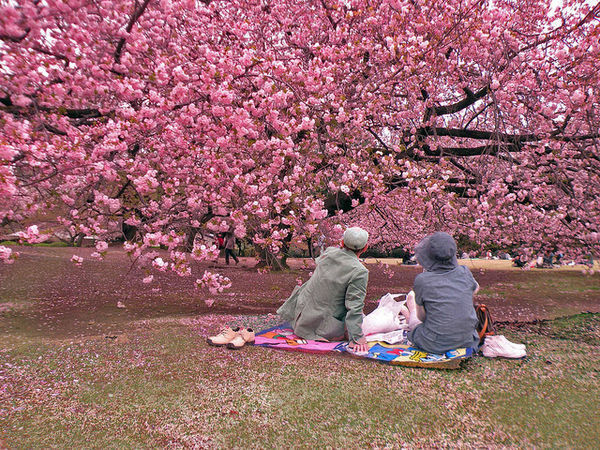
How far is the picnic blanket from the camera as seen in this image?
386 cm

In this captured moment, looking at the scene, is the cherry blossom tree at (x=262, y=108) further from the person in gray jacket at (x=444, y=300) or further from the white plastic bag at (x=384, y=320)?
the person in gray jacket at (x=444, y=300)

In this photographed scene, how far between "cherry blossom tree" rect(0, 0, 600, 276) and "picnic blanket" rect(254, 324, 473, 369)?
1.45 m

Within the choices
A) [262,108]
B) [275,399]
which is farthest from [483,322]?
[262,108]

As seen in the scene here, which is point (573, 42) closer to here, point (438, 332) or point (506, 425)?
point (438, 332)

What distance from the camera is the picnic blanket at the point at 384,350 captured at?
3.86 metres

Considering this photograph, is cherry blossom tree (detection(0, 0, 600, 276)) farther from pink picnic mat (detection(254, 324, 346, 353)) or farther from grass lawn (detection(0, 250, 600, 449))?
grass lawn (detection(0, 250, 600, 449))

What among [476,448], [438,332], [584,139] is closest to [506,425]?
[476,448]

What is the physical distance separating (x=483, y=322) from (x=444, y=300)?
0.76 metres

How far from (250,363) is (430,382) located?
6.17 feet

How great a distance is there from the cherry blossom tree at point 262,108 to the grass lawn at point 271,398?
1.46 m

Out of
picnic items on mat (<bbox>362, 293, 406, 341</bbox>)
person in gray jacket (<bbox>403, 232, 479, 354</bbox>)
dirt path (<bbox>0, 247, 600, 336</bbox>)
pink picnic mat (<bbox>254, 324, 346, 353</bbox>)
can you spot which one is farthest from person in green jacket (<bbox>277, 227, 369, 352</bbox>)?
dirt path (<bbox>0, 247, 600, 336</bbox>)

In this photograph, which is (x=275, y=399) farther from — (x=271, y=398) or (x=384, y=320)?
(x=384, y=320)

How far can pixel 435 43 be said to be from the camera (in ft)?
20.7

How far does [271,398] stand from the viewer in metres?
3.25
